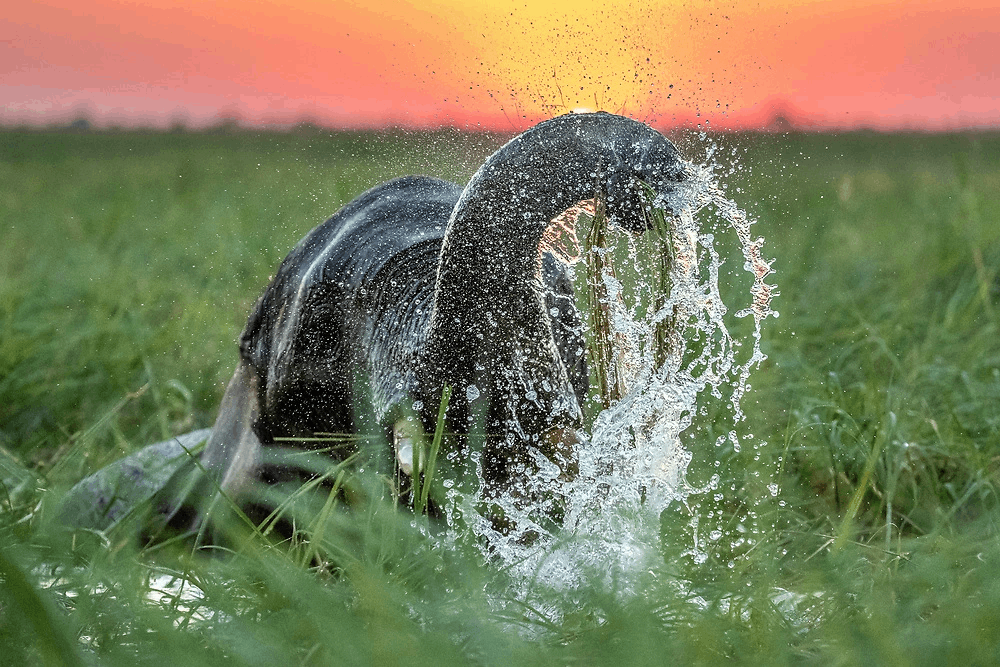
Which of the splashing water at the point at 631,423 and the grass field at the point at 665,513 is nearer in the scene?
the grass field at the point at 665,513

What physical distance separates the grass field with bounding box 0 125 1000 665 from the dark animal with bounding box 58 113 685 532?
213 mm

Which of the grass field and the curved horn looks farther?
the curved horn

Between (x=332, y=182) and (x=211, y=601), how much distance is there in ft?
4.38

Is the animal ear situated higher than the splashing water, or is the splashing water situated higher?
the animal ear

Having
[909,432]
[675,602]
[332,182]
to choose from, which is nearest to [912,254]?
[909,432]

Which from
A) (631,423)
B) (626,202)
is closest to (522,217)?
(626,202)

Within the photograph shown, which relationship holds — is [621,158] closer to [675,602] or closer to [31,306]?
[675,602]

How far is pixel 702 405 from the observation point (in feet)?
9.12

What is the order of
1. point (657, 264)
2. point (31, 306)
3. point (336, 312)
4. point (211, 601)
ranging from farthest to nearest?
point (31, 306) < point (336, 312) < point (657, 264) < point (211, 601)

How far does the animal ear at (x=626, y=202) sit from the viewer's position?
183cm

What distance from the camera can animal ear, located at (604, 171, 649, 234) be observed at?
183 cm

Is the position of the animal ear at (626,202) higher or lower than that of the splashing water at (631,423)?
higher

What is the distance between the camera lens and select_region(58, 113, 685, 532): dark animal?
1849 millimetres

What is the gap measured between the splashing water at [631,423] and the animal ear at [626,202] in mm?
39
